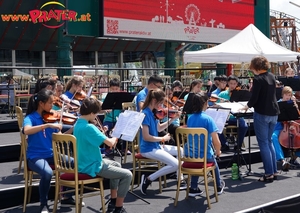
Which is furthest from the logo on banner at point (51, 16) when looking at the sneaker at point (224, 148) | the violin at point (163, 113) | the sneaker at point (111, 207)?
the sneaker at point (111, 207)

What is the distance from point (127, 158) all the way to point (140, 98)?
1377 millimetres

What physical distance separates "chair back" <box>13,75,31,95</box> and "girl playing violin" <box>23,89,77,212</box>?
695 cm

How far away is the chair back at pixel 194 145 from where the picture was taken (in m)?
5.23

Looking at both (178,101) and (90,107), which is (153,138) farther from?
(178,101)

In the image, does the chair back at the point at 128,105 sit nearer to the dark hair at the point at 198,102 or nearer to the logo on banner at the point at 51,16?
the dark hair at the point at 198,102

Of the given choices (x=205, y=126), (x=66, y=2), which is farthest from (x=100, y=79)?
(x=205, y=126)

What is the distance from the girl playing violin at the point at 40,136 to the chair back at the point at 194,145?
4.74 feet

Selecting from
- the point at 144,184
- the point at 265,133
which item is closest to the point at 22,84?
the point at 144,184

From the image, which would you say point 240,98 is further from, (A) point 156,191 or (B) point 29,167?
(B) point 29,167

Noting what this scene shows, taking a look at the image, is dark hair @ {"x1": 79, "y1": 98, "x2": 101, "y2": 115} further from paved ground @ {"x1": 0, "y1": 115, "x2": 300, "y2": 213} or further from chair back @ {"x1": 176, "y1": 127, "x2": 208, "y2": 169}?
paved ground @ {"x1": 0, "y1": 115, "x2": 300, "y2": 213}

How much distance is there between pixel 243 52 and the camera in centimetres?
976

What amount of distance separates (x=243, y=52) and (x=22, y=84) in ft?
20.0

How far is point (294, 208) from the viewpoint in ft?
19.4

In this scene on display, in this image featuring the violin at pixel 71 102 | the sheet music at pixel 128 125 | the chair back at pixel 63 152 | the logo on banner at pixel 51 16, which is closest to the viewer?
the chair back at pixel 63 152
